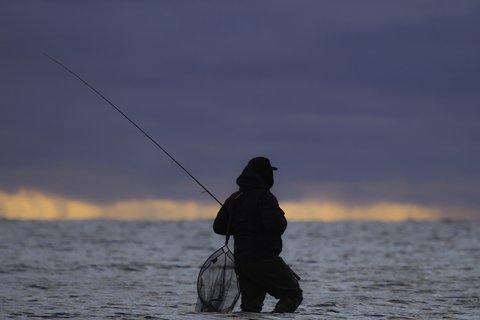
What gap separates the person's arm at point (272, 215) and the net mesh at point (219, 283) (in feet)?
3.77

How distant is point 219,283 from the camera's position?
15820 mm

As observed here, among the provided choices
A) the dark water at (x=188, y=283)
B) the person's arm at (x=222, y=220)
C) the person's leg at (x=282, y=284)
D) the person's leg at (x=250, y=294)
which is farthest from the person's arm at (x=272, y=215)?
the dark water at (x=188, y=283)

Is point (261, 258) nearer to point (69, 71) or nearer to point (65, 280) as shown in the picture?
point (69, 71)

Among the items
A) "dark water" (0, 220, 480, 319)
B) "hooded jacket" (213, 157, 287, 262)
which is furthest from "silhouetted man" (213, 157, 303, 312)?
"dark water" (0, 220, 480, 319)

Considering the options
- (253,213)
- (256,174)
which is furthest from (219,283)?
(256,174)

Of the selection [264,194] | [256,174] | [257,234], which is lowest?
[257,234]

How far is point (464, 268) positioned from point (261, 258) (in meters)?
15.3

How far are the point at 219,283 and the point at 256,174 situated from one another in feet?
5.48

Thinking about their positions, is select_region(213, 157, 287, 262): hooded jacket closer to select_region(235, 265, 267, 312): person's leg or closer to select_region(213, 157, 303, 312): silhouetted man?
select_region(213, 157, 303, 312): silhouetted man

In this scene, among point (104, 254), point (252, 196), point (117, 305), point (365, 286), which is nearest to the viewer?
point (252, 196)

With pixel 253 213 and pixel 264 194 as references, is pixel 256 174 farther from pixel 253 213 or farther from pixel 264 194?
pixel 253 213

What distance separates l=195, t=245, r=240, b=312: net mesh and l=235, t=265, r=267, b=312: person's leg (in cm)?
20

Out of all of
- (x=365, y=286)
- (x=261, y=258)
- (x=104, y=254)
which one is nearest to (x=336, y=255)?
(x=104, y=254)

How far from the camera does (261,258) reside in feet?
49.9
